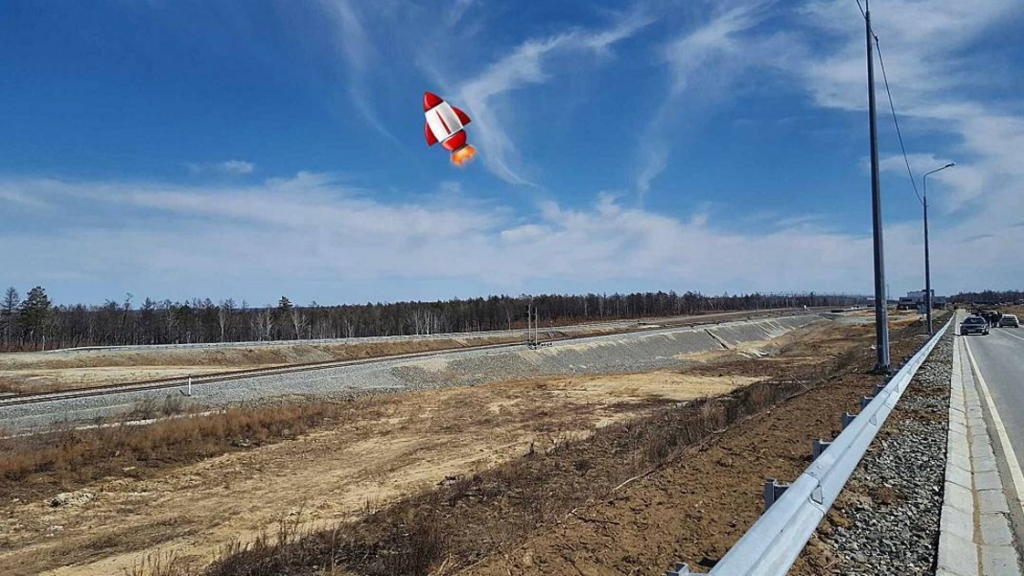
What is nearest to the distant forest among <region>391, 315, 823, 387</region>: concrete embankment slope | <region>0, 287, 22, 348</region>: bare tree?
<region>0, 287, 22, 348</region>: bare tree

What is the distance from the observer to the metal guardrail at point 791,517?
3.24 m

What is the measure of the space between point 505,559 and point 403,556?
1754mm

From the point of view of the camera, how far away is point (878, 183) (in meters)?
14.7

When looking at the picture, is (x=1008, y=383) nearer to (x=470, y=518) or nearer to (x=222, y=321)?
(x=470, y=518)

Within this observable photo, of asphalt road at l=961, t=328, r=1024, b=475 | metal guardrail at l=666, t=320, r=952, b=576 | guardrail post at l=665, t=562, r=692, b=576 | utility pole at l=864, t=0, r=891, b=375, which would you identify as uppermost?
utility pole at l=864, t=0, r=891, b=375

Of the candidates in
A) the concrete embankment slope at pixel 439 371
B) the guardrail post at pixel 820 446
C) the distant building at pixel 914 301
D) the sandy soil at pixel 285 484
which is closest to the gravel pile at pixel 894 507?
the guardrail post at pixel 820 446

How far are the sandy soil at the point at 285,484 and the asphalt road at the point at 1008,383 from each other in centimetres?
1138

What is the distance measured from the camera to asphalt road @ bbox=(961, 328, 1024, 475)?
985cm

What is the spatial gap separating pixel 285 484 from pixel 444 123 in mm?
14100

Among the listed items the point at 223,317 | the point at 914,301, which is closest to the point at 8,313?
the point at 223,317

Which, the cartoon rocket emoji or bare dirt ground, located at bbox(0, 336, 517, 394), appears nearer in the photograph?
the cartoon rocket emoji

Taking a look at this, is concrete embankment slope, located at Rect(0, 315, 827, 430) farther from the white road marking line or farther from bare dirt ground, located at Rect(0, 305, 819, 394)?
the white road marking line

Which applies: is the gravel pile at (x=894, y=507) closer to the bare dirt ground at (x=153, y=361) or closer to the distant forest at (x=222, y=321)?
the bare dirt ground at (x=153, y=361)

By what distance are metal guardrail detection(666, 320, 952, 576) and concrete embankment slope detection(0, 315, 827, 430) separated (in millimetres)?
27362
